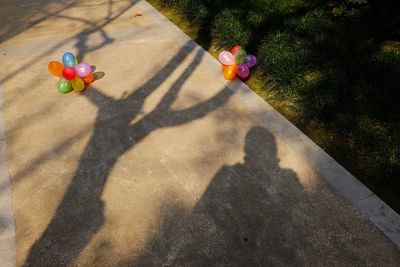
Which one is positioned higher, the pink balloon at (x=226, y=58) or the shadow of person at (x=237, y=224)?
the pink balloon at (x=226, y=58)

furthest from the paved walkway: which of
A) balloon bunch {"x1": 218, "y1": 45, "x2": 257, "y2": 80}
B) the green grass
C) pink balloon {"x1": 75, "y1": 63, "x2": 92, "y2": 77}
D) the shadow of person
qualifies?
the green grass

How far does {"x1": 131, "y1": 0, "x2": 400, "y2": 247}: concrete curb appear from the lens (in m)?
3.32

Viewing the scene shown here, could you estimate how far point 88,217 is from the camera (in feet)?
10.8

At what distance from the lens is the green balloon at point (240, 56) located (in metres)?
5.29

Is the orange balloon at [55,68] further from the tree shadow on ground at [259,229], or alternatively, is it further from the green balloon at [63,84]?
the tree shadow on ground at [259,229]

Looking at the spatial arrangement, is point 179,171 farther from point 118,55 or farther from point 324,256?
point 118,55

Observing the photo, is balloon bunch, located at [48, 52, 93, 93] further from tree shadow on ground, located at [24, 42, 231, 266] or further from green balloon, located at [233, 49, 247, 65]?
green balloon, located at [233, 49, 247, 65]

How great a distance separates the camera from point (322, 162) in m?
4.03

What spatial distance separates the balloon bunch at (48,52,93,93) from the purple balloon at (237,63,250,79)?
2.81 meters

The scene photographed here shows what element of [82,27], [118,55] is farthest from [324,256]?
[82,27]

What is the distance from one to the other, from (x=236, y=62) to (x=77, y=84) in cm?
298

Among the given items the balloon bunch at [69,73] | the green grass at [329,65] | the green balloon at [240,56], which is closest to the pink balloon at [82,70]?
the balloon bunch at [69,73]

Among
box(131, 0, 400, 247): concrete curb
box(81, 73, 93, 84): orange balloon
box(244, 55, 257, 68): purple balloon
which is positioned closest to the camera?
box(131, 0, 400, 247): concrete curb

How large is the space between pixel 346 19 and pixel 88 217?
24.7ft
